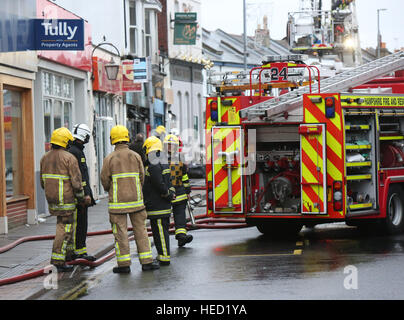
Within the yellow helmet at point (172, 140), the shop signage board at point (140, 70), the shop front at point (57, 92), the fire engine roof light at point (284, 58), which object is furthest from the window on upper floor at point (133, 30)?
the yellow helmet at point (172, 140)

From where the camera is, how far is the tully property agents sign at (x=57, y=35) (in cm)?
1672

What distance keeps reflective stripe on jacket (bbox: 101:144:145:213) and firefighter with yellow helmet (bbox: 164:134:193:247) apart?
2120mm

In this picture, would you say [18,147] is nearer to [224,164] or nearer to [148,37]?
[224,164]

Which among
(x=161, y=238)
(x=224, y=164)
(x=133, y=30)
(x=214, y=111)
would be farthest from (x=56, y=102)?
(x=133, y=30)

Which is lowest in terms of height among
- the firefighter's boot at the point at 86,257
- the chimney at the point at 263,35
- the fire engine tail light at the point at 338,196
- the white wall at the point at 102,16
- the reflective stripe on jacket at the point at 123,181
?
the firefighter's boot at the point at 86,257

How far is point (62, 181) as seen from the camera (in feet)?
36.0

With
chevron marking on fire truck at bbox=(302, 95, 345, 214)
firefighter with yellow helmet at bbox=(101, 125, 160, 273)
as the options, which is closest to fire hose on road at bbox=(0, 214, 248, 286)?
firefighter with yellow helmet at bbox=(101, 125, 160, 273)

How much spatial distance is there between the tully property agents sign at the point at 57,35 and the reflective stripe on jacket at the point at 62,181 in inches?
241

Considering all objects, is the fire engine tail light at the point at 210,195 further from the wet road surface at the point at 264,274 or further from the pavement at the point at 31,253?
the pavement at the point at 31,253

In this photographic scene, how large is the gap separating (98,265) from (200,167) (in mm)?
26523

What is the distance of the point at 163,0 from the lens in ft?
135

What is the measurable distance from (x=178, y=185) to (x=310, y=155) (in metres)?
2.03

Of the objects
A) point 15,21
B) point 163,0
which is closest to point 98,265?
point 15,21

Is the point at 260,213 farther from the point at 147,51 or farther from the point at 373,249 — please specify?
the point at 147,51
